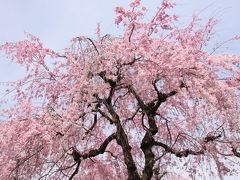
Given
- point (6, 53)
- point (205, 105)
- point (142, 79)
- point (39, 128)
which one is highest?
point (6, 53)

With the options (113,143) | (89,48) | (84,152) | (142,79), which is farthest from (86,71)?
(113,143)

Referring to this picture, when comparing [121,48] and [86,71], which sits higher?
[121,48]

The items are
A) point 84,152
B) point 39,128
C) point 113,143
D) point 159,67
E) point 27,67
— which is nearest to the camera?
point 39,128

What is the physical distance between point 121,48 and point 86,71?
975 mm

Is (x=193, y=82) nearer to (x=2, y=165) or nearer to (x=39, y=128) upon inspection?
(x=39, y=128)

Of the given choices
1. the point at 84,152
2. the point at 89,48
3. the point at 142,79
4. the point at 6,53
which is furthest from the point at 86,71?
the point at 6,53

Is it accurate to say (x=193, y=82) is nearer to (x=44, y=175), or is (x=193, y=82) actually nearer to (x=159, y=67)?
(x=159, y=67)

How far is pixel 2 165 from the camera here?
8.46m

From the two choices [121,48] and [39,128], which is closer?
[39,128]

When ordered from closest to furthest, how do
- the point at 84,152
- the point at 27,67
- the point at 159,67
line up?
the point at 159,67
the point at 84,152
the point at 27,67

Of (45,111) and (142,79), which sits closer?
(45,111)

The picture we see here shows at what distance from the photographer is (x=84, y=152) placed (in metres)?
9.81

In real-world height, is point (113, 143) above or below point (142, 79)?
above

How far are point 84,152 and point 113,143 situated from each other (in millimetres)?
3735
